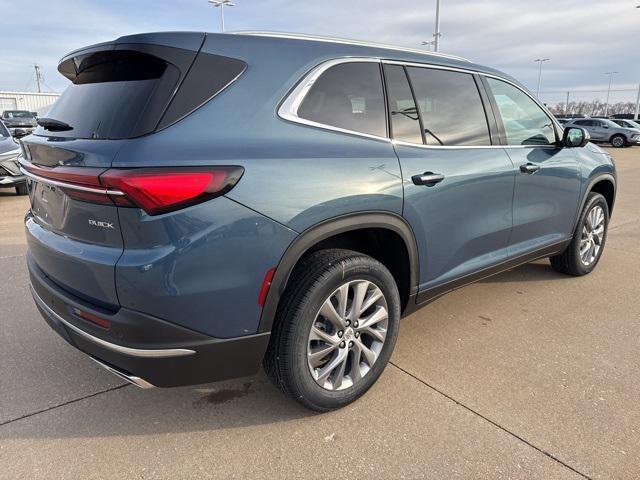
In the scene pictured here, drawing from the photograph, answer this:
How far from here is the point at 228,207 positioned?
1932mm

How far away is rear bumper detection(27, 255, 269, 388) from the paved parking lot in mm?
412

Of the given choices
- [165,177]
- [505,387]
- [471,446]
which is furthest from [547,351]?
[165,177]

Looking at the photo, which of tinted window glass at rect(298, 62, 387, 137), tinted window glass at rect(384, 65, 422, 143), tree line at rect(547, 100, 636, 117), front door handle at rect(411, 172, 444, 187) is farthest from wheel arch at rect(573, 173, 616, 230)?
tree line at rect(547, 100, 636, 117)

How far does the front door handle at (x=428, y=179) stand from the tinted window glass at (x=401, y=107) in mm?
208

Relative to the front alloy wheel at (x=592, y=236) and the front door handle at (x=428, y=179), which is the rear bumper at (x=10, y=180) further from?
the front alloy wheel at (x=592, y=236)

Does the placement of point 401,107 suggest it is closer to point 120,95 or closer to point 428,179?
point 428,179

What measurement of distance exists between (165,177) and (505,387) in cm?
216

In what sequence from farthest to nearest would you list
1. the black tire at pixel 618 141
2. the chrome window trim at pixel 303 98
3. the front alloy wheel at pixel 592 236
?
the black tire at pixel 618 141 → the front alloy wheel at pixel 592 236 → the chrome window trim at pixel 303 98

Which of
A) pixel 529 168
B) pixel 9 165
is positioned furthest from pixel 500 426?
pixel 9 165

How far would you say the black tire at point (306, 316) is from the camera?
223cm

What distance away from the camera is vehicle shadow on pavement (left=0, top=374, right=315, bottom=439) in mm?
2402

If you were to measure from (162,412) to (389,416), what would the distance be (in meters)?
1.18

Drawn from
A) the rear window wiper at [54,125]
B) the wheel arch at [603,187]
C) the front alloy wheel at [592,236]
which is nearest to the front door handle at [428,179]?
the rear window wiper at [54,125]

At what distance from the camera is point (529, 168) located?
11.5ft
